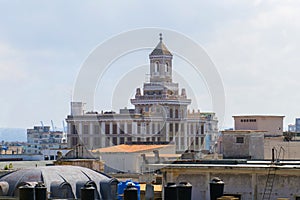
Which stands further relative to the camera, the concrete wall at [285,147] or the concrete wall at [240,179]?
the concrete wall at [285,147]

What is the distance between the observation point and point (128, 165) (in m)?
97.1

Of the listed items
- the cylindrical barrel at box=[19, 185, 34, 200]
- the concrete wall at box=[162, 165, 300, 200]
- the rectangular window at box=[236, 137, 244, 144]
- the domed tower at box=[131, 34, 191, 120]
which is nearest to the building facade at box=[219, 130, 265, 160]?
the rectangular window at box=[236, 137, 244, 144]

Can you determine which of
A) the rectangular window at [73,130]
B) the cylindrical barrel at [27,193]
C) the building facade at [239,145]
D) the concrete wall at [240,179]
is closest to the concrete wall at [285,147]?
the building facade at [239,145]

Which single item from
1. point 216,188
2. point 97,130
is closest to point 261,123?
point 216,188

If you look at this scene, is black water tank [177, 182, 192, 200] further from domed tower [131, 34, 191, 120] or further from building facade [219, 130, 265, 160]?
domed tower [131, 34, 191, 120]

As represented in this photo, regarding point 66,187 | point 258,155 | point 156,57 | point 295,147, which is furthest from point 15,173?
point 156,57

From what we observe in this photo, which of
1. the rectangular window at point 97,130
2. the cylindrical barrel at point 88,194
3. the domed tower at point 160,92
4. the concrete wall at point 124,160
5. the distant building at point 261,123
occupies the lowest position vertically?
the cylindrical barrel at point 88,194

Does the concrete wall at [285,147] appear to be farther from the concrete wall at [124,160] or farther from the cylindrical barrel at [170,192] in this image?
the concrete wall at [124,160]

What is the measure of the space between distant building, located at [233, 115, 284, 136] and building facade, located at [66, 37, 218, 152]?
74.1m

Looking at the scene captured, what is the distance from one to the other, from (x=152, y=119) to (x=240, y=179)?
122486mm

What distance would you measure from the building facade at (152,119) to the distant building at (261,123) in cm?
7406

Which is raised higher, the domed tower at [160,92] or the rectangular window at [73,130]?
the domed tower at [160,92]

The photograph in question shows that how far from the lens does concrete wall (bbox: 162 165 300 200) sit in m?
30.4

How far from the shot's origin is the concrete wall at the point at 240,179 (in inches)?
1198
